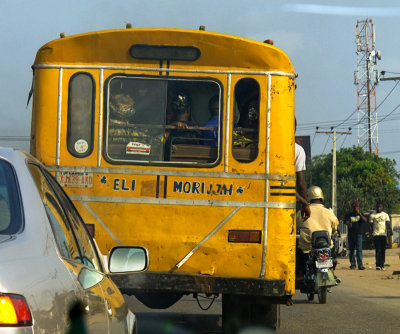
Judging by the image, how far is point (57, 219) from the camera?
12.2 ft

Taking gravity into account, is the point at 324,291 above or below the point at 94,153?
below

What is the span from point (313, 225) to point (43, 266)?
34.2 ft

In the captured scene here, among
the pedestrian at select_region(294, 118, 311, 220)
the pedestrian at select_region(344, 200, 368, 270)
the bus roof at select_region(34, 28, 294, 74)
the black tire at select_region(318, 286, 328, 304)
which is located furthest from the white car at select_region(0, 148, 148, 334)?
the pedestrian at select_region(344, 200, 368, 270)

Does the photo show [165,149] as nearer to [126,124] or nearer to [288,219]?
[126,124]

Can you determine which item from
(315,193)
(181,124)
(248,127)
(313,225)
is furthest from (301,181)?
(315,193)

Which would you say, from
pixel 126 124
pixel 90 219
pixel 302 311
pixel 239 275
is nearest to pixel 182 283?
pixel 239 275

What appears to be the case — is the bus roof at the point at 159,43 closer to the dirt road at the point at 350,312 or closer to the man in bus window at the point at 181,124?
the man in bus window at the point at 181,124

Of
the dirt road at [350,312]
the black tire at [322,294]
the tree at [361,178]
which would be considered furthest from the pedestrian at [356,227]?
the tree at [361,178]

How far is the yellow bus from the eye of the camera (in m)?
8.08

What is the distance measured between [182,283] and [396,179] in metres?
85.0

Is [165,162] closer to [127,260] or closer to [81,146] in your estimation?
[81,146]

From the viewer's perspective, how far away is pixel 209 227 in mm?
8078

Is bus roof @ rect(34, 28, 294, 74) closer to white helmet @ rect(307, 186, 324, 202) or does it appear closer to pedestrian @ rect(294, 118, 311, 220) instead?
pedestrian @ rect(294, 118, 311, 220)

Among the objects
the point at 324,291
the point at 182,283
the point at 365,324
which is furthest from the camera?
the point at 324,291
